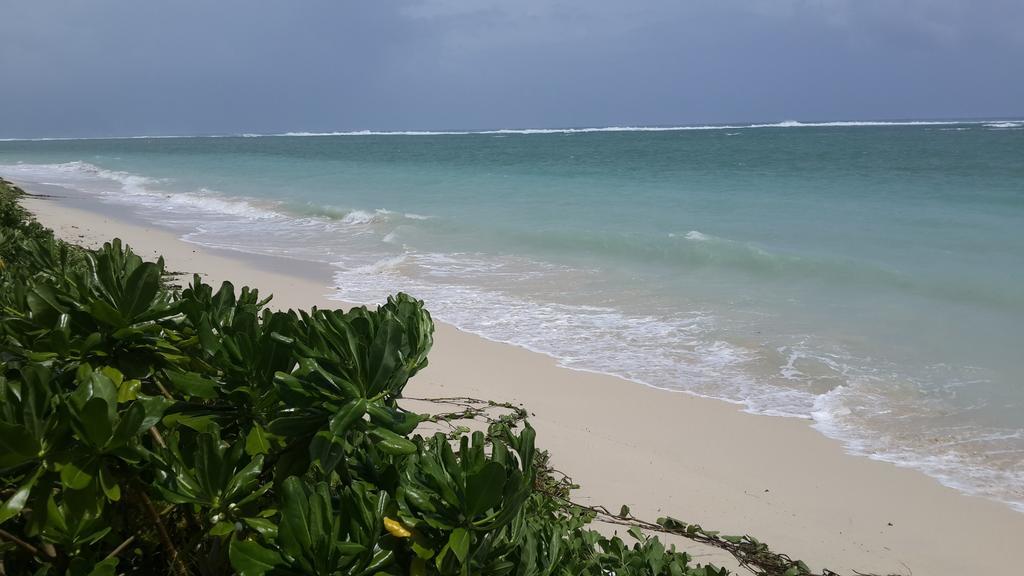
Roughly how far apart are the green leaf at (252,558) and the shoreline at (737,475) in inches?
104

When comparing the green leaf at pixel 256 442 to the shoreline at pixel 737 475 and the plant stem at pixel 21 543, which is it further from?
the shoreline at pixel 737 475

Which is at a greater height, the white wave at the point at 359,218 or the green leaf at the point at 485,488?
the green leaf at the point at 485,488

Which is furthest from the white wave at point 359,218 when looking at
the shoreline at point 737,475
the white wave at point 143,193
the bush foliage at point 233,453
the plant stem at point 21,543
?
the plant stem at point 21,543

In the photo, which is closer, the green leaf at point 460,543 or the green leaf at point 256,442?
the green leaf at point 460,543

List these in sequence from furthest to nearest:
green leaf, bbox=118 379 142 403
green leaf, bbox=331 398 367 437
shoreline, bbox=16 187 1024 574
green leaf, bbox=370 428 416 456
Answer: shoreline, bbox=16 187 1024 574
green leaf, bbox=118 379 142 403
green leaf, bbox=370 428 416 456
green leaf, bbox=331 398 367 437

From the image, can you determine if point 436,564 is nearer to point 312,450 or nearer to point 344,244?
point 312,450

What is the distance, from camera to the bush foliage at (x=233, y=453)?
1323 mm

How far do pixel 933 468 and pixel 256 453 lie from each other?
429 cm

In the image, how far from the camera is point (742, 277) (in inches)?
388

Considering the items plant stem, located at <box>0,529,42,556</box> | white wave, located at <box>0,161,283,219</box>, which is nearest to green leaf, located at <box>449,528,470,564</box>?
plant stem, located at <box>0,529,42,556</box>

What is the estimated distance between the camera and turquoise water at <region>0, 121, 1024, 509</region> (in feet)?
17.7

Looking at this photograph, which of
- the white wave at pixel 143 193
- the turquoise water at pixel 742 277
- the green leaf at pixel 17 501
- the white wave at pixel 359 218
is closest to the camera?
the green leaf at pixel 17 501

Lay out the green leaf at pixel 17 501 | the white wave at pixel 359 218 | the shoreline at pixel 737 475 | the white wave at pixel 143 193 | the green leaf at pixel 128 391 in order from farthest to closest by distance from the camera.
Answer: the white wave at pixel 143 193
the white wave at pixel 359 218
the shoreline at pixel 737 475
the green leaf at pixel 128 391
the green leaf at pixel 17 501

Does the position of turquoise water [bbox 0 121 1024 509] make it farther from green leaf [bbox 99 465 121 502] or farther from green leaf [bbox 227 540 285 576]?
green leaf [bbox 99 465 121 502]
